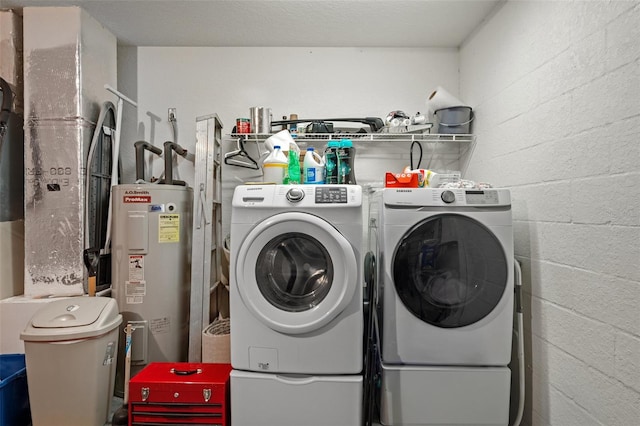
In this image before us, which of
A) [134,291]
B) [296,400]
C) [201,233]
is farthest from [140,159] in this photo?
[296,400]

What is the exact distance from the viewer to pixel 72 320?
162 cm

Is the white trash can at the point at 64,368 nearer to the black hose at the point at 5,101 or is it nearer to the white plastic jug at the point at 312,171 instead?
the black hose at the point at 5,101

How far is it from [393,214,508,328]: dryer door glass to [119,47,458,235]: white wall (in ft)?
3.58

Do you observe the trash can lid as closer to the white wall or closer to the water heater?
the water heater

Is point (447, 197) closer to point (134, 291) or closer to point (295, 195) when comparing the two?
point (295, 195)

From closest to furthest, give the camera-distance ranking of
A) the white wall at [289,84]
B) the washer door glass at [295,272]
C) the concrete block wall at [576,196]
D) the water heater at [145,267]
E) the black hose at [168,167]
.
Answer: the concrete block wall at [576,196] < the washer door glass at [295,272] < the water heater at [145,267] < the black hose at [168,167] < the white wall at [289,84]

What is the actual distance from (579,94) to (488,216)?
0.62 meters

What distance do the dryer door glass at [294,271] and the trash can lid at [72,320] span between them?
87cm

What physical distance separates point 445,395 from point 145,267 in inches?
72.5

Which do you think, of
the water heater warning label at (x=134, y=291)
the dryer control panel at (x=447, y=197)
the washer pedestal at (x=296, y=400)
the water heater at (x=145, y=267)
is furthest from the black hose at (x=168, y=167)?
the dryer control panel at (x=447, y=197)

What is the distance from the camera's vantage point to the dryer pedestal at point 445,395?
60.9 inches

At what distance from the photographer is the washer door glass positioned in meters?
1.51

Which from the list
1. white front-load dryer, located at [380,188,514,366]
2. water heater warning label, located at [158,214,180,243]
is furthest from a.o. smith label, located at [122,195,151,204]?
white front-load dryer, located at [380,188,514,366]

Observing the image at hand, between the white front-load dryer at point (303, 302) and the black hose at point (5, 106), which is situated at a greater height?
the black hose at point (5, 106)
